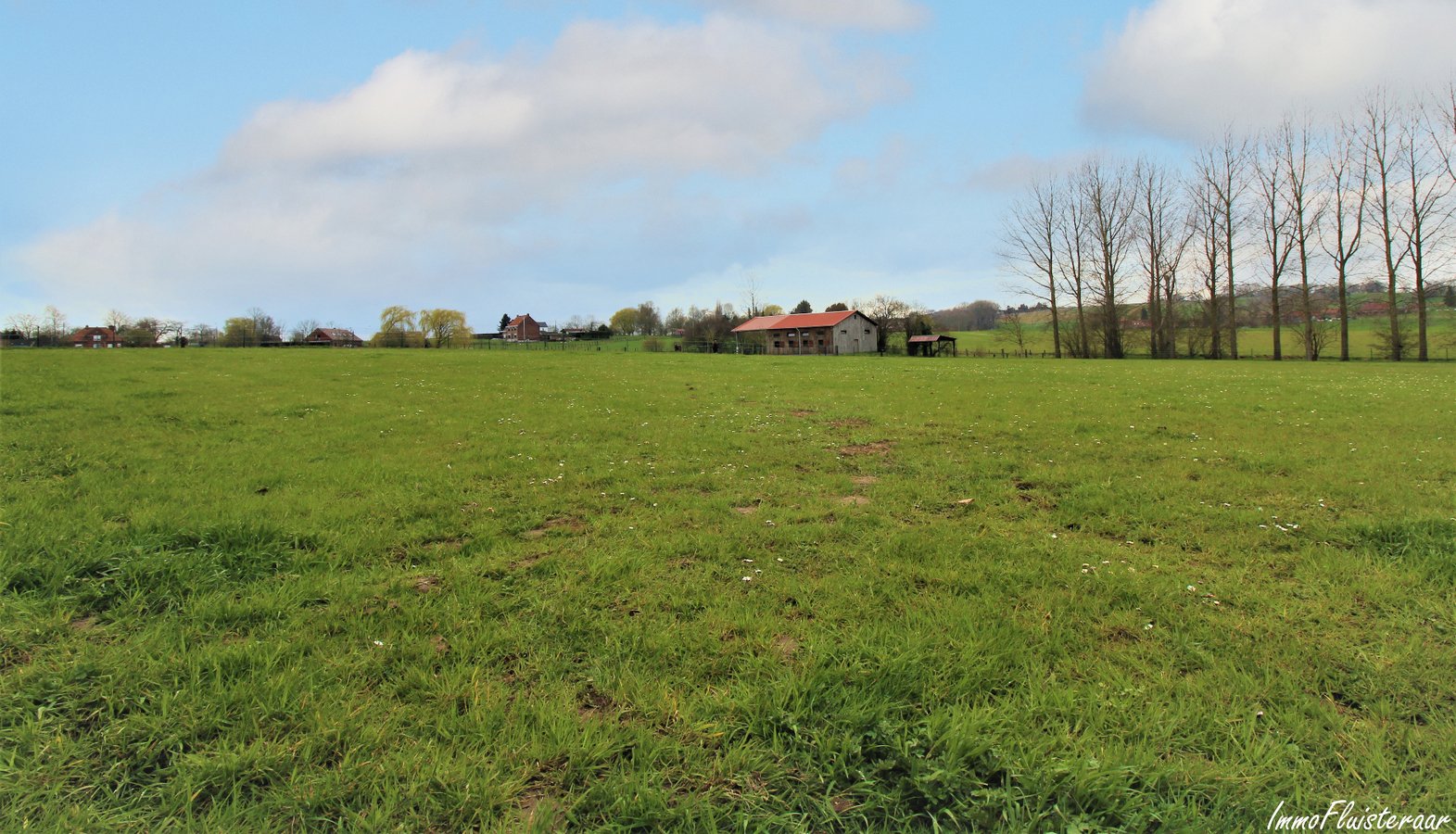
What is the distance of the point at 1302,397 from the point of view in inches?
610

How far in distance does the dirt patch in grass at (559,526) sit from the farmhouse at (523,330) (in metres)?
122

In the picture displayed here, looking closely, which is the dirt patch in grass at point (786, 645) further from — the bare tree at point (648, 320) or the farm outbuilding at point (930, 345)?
the bare tree at point (648, 320)

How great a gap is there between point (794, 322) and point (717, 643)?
82.8 m

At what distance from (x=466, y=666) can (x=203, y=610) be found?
199 centimetres

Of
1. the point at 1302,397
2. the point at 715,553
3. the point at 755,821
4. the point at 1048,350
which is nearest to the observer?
the point at 755,821

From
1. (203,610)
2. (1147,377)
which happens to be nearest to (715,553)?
(203,610)

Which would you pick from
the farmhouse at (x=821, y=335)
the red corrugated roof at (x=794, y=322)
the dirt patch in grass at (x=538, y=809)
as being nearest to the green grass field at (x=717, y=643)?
the dirt patch in grass at (x=538, y=809)

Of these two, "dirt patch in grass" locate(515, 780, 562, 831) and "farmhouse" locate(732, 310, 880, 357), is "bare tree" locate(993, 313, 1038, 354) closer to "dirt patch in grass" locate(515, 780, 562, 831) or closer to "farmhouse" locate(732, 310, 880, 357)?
"farmhouse" locate(732, 310, 880, 357)

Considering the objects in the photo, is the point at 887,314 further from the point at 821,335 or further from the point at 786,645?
the point at 786,645

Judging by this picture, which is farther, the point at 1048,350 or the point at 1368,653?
the point at 1048,350

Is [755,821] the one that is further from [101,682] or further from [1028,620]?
[101,682]

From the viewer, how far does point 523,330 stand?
126 m

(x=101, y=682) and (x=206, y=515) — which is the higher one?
(x=206, y=515)
